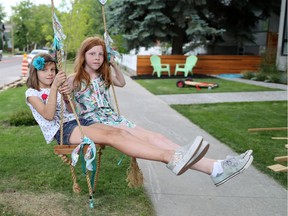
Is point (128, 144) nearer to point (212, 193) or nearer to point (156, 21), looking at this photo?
point (212, 193)

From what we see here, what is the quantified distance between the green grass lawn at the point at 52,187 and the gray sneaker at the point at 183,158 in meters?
0.66

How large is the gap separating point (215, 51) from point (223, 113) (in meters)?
15.8

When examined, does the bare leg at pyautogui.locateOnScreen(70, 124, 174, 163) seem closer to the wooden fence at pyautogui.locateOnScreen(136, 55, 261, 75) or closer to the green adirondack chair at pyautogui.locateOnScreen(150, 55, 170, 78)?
the green adirondack chair at pyautogui.locateOnScreen(150, 55, 170, 78)

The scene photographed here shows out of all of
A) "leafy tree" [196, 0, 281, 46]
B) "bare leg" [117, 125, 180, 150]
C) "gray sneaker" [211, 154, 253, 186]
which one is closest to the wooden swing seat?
"bare leg" [117, 125, 180, 150]

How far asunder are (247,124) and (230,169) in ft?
13.4

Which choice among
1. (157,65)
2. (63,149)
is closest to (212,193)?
(63,149)

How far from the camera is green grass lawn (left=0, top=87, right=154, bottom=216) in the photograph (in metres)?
3.16

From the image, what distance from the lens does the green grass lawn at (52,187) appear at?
3.16m

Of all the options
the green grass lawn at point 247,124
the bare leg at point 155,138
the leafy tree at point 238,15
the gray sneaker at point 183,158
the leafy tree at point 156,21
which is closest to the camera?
the gray sneaker at point 183,158

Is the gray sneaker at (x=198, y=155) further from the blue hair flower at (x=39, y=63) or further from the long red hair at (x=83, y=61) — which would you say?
the blue hair flower at (x=39, y=63)

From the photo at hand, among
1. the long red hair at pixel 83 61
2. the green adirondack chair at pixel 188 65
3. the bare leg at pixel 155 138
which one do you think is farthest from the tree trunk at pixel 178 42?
the bare leg at pixel 155 138

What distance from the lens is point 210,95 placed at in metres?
10.3

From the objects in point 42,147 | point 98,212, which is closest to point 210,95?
point 42,147

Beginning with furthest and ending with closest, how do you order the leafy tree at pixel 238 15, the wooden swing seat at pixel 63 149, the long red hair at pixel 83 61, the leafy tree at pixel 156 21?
the leafy tree at pixel 238 15, the leafy tree at pixel 156 21, the long red hair at pixel 83 61, the wooden swing seat at pixel 63 149
